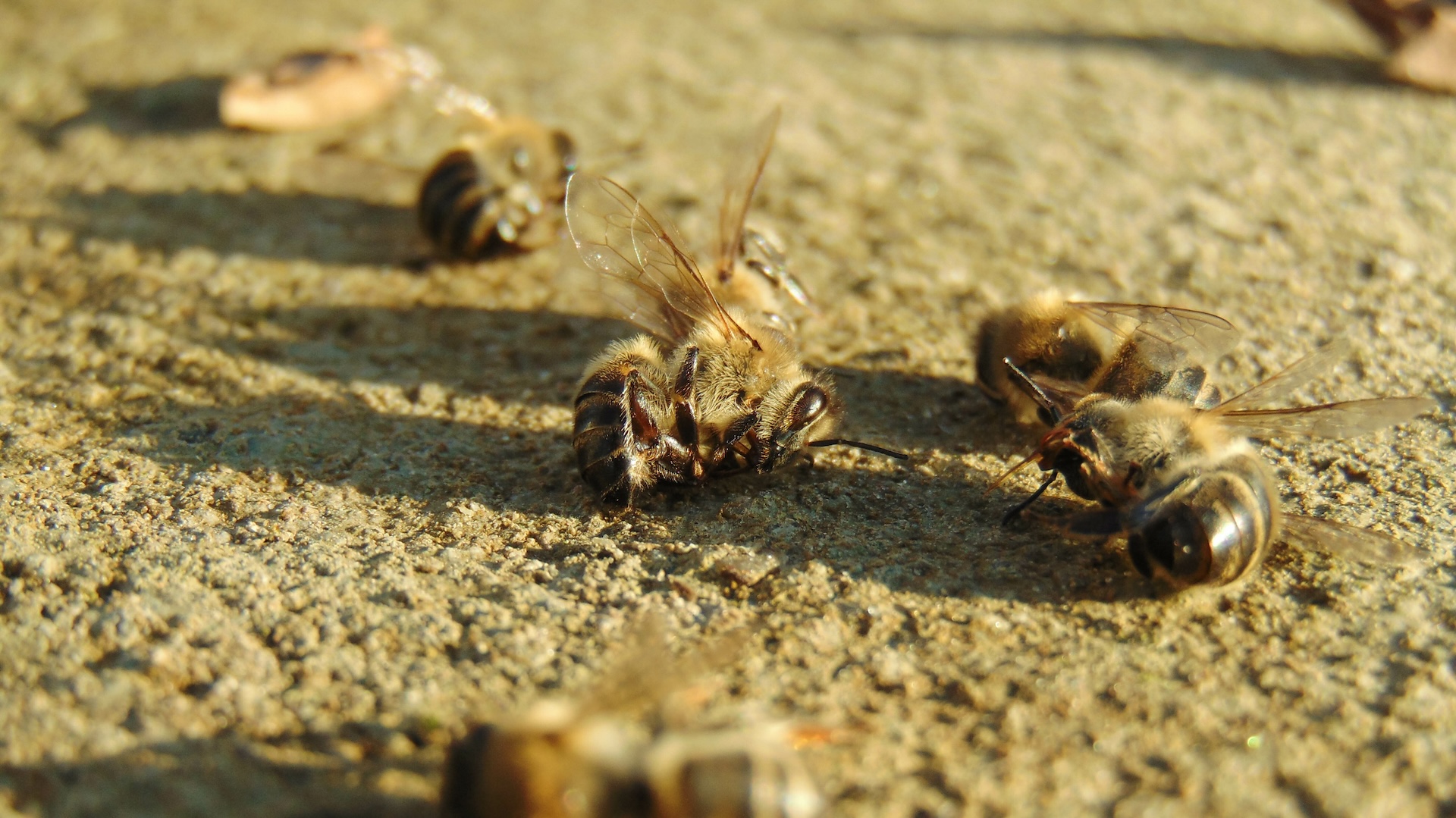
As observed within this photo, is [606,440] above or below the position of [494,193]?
below

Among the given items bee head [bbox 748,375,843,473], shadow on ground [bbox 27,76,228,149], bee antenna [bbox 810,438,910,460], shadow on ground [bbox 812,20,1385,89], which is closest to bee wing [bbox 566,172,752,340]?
bee head [bbox 748,375,843,473]

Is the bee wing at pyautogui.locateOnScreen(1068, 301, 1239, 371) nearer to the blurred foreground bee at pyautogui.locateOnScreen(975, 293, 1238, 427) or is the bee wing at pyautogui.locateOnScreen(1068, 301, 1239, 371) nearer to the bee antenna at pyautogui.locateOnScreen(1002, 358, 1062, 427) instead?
the blurred foreground bee at pyautogui.locateOnScreen(975, 293, 1238, 427)

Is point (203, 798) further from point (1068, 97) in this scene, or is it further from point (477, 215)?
point (1068, 97)

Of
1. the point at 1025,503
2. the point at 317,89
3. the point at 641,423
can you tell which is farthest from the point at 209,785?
the point at 317,89

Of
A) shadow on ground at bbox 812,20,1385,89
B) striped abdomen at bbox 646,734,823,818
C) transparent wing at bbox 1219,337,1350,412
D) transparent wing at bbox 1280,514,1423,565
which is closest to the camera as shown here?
striped abdomen at bbox 646,734,823,818

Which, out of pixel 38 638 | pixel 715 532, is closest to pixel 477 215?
pixel 715 532

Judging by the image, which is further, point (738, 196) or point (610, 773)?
point (738, 196)

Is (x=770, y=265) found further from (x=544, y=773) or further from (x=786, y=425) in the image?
(x=544, y=773)
